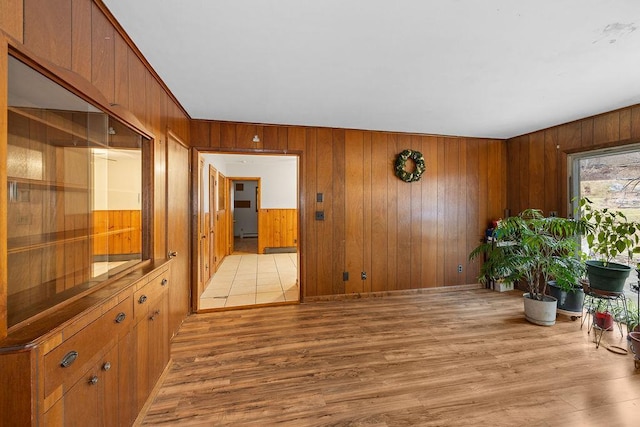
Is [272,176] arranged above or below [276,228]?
above

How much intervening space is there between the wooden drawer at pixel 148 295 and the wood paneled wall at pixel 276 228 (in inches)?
197

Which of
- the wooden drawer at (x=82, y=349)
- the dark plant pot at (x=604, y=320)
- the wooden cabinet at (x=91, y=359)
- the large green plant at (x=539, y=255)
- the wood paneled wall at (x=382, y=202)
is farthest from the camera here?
the wood paneled wall at (x=382, y=202)

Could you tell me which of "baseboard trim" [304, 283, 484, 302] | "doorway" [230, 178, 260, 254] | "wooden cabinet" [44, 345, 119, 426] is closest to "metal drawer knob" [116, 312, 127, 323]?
"wooden cabinet" [44, 345, 119, 426]

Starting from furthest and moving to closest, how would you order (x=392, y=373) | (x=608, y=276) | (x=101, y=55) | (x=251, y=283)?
(x=251, y=283) → (x=608, y=276) → (x=392, y=373) → (x=101, y=55)

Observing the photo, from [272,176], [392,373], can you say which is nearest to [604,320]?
[392,373]

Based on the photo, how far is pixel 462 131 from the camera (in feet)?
12.5

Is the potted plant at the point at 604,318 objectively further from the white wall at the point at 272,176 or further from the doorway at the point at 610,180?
the white wall at the point at 272,176

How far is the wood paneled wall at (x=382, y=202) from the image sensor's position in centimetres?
352

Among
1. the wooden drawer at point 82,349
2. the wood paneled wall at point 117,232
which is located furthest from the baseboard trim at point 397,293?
the wooden drawer at point 82,349

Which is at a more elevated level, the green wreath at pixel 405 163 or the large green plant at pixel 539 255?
the green wreath at pixel 405 163

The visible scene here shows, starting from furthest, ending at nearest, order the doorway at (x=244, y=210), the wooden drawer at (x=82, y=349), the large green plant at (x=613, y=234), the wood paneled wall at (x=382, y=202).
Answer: the doorway at (x=244, y=210) → the wood paneled wall at (x=382, y=202) → the large green plant at (x=613, y=234) → the wooden drawer at (x=82, y=349)

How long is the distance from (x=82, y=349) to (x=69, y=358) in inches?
3.5

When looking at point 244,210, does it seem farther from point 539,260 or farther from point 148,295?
point 539,260

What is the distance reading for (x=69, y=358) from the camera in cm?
97
